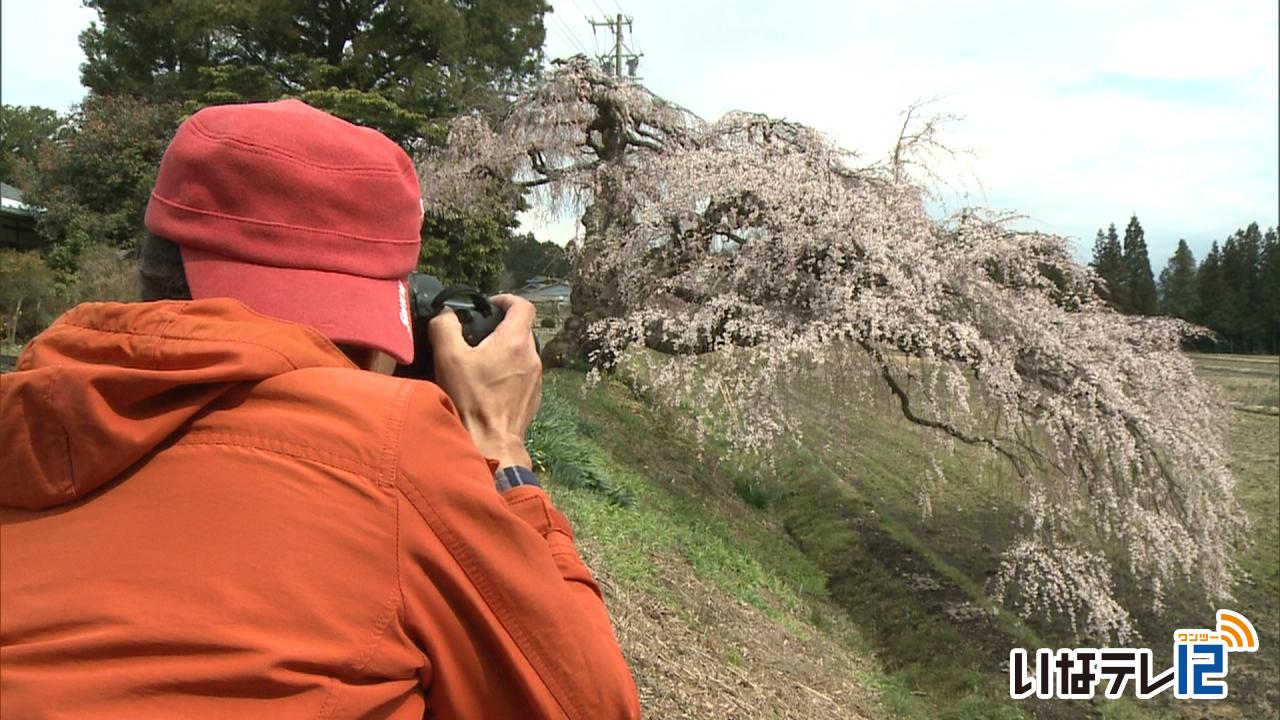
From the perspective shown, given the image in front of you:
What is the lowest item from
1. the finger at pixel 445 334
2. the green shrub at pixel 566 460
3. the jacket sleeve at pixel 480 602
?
the green shrub at pixel 566 460

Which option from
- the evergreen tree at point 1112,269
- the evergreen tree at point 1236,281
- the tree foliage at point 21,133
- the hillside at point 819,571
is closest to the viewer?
the hillside at point 819,571

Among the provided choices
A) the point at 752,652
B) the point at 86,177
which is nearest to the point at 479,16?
the point at 86,177

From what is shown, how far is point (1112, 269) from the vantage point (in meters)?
9.52

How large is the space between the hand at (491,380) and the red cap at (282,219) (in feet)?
0.32

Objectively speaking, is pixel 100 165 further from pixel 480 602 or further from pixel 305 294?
pixel 480 602

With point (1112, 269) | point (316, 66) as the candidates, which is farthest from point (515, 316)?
point (316, 66)

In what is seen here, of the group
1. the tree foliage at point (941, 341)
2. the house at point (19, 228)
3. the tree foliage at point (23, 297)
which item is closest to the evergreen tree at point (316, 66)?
the house at point (19, 228)

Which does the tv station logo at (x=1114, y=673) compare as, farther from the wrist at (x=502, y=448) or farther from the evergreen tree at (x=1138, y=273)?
the wrist at (x=502, y=448)

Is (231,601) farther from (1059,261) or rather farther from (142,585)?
(1059,261)

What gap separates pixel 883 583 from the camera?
730cm

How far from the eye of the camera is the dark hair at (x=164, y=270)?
0.96 metres

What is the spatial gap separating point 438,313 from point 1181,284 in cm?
1231

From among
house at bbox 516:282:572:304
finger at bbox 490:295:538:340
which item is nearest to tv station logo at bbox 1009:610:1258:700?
finger at bbox 490:295:538:340

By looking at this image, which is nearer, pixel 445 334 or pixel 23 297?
pixel 445 334
